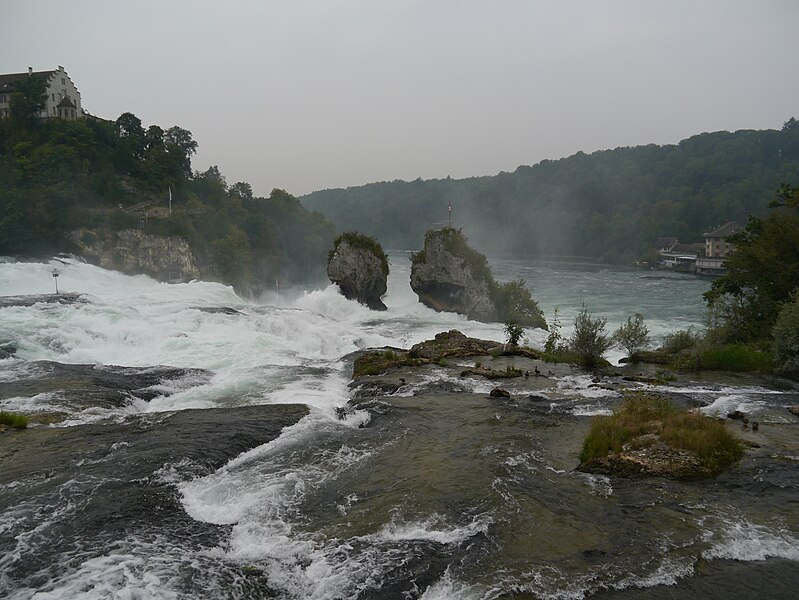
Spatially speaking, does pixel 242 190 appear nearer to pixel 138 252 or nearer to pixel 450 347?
pixel 138 252

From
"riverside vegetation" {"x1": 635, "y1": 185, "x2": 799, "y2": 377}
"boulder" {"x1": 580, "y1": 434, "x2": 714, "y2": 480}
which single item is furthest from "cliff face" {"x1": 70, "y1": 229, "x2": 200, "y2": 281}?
"boulder" {"x1": 580, "y1": 434, "x2": 714, "y2": 480}

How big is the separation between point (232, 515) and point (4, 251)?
Result: 53.2m

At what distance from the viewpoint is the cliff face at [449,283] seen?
4119 cm

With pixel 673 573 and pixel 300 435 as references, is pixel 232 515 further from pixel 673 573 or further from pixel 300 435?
pixel 673 573

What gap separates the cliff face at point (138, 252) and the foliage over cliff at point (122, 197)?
0.95m

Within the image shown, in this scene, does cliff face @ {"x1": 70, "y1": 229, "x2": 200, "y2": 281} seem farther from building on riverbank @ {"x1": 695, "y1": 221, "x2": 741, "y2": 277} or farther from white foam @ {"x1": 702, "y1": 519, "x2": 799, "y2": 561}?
building on riverbank @ {"x1": 695, "y1": 221, "x2": 741, "y2": 277}

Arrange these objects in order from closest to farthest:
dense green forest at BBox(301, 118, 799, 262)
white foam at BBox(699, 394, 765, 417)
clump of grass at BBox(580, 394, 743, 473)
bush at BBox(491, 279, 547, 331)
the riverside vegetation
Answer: clump of grass at BBox(580, 394, 743, 473)
white foam at BBox(699, 394, 765, 417)
the riverside vegetation
bush at BBox(491, 279, 547, 331)
dense green forest at BBox(301, 118, 799, 262)

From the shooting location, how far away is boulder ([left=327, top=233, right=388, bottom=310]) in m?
43.6

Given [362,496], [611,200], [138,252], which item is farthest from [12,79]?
[611,200]

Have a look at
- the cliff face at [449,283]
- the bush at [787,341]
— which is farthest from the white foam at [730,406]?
the cliff face at [449,283]

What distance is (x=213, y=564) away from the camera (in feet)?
21.5

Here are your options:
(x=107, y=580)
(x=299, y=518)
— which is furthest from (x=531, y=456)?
(x=107, y=580)

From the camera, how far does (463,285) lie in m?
41.8

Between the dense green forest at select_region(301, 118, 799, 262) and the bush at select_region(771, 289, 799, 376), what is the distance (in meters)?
102
